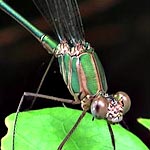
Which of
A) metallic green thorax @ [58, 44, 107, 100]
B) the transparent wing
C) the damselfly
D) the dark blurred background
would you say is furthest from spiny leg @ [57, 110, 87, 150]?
the dark blurred background

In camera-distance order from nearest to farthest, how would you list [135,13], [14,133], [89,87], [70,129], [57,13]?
[14,133] < [70,129] < [89,87] < [57,13] < [135,13]

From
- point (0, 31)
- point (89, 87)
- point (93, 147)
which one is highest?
point (0, 31)

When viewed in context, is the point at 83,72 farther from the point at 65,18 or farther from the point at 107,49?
the point at 107,49

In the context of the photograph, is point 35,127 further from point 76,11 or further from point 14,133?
point 76,11

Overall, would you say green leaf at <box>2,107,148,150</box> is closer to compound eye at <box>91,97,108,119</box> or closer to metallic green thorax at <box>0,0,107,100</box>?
compound eye at <box>91,97,108,119</box>

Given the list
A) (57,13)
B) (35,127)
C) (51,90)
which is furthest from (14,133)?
(51,90)

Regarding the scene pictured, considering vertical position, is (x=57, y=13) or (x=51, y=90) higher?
(x=57, y=13)

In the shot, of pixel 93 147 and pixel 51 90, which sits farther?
pixel 51 90
